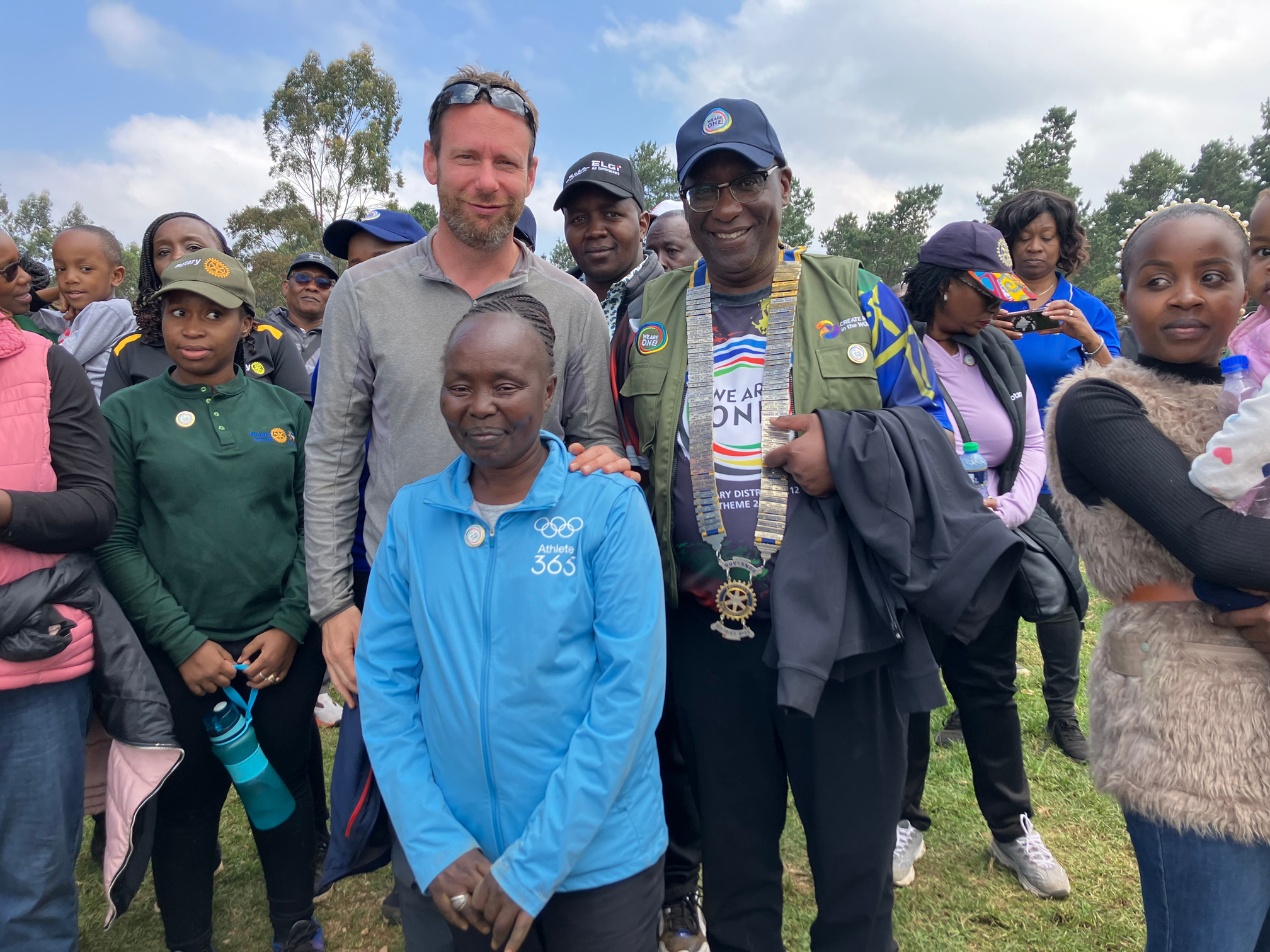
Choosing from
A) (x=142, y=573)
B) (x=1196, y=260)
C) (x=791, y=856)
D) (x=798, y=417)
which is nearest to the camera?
(x=1196, y=260)

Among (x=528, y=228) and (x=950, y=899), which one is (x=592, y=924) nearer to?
(x=950, y=899)

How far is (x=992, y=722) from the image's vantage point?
10.6 ft

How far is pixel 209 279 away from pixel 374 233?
1374 millimetres

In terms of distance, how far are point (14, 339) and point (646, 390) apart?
1857 mm

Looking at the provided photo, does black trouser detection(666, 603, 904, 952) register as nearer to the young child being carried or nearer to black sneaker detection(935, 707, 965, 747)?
black sneaker detection(935, 707, 965, 747)

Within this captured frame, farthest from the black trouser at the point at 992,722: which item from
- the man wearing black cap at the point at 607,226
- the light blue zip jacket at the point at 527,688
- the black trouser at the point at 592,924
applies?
the man wearing black cap at the point at 607,226

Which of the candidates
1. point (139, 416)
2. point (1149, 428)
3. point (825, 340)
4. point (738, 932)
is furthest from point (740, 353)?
point (139, 416)

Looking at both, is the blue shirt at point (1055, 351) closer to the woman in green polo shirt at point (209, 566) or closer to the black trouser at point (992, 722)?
the black trouser at point (992, 722)

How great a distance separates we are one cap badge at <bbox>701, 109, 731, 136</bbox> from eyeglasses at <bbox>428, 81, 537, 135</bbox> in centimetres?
62

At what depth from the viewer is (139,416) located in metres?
2.58

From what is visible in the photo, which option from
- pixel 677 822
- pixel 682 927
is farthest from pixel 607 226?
pixel 682 927

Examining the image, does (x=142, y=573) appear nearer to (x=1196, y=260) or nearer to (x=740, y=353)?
(x=740, y=353)

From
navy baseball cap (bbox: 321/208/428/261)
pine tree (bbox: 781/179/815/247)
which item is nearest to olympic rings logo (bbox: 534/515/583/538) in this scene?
navy baseball cap (bbox: 321/208/428/261)

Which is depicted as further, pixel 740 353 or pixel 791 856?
pixel 791 856
